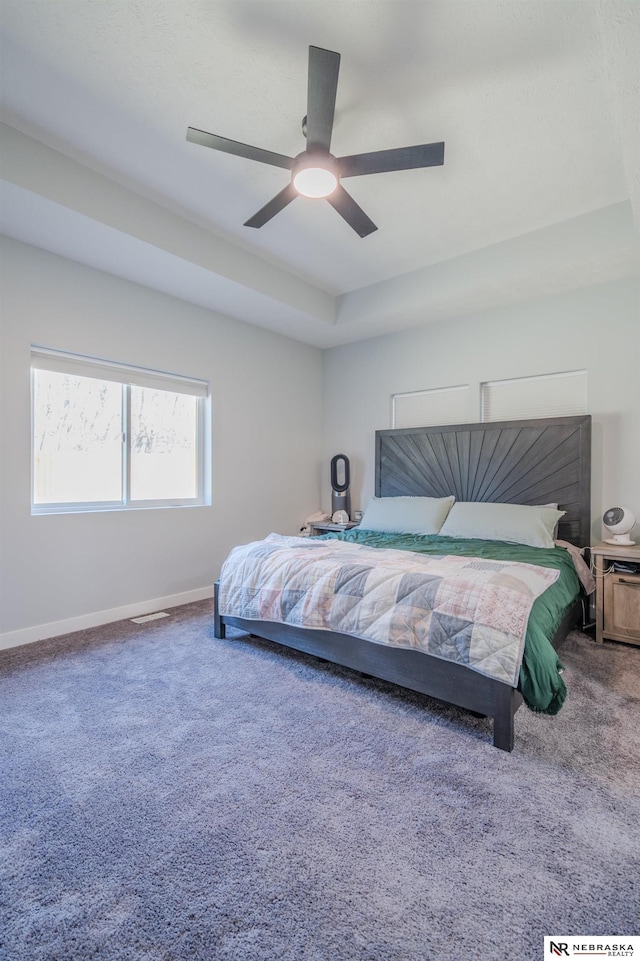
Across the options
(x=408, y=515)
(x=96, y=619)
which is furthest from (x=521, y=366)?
(x=96, y=619)

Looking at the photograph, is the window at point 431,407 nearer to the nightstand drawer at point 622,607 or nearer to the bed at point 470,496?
the bed at point 470,496

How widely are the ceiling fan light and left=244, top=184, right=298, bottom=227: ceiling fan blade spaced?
8 centimetres

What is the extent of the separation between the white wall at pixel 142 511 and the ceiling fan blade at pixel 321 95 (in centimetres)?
215

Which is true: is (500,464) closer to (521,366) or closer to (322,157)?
(521,366)

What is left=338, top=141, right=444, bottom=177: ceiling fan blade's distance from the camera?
1989 millimetres

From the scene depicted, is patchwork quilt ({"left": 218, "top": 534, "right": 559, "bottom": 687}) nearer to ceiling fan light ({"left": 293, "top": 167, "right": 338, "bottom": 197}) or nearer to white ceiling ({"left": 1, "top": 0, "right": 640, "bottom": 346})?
ceiling fan light ({"left": 293, "top": 167, "right": 338, "bottom": 197})

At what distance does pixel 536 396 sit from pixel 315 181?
2715 millimetres

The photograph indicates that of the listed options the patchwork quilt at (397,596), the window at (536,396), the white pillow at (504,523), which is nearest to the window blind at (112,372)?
the patchwork quilt at (397,596)

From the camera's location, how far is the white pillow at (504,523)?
333cm

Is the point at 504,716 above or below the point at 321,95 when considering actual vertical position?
below

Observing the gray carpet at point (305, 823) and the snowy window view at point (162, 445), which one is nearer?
the gray carpet at point (305, 823)

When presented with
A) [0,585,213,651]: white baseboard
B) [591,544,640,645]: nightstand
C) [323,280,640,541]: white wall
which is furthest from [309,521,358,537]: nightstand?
[591,544,640,645]: nightstand

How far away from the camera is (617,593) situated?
3002 mm

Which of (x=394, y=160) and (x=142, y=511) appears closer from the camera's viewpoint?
(x=394, y=160)
